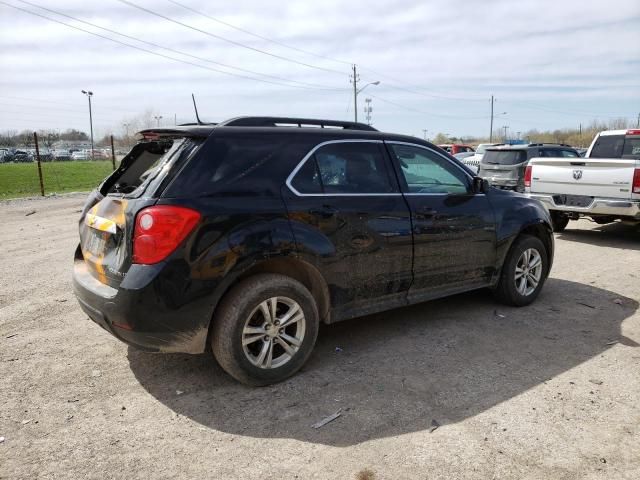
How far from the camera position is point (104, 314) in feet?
10.6

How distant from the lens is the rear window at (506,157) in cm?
1439

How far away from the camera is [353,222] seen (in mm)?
3801

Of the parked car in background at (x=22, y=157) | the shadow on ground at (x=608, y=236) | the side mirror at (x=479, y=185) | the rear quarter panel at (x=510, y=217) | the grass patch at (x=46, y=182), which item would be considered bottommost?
the shadow on ground at (x=608, y=236)

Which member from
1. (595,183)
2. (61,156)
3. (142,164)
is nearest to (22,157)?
(61,156)

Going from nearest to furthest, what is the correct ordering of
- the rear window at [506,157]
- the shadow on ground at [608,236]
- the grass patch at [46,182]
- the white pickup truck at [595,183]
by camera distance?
1. the white pickup truck at [595,183]
2. the shadow on ground at [608,236]
3. the rear window at [506,157]
4. the grass patch at [46,182]

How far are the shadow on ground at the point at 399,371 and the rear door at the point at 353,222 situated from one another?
1.54 feet

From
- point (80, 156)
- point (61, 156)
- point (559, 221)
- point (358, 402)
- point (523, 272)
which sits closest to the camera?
point (358, 402)

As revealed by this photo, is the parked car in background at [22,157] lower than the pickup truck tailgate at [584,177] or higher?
higher

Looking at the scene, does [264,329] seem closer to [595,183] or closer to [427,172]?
[427,172]

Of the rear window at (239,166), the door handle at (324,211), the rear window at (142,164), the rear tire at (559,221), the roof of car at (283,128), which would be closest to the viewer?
the rear window at (239,166)

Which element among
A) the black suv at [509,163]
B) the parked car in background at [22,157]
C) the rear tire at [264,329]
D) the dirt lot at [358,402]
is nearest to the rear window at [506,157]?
the black suv at [509,163]

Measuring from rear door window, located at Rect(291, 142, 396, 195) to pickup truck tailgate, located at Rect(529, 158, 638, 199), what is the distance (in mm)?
5774

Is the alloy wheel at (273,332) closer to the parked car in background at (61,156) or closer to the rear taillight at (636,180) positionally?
the rear taillight at (636,180)

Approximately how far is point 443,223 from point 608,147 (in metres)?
7.38
